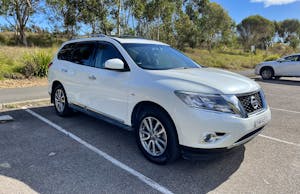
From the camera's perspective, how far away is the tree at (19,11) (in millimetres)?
21844

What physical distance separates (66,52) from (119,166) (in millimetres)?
3307

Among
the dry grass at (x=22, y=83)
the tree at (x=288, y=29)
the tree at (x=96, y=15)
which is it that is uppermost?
the tree at (x=288, y=29)

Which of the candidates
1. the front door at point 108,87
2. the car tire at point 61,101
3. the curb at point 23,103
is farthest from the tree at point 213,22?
the front door at point 108,87

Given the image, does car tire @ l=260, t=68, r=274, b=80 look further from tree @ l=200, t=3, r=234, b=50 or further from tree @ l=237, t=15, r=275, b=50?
tree @ l=237, t=15, r=275, b=50

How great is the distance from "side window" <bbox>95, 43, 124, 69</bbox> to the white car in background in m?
12.9

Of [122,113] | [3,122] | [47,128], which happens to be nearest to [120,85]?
[122,113]

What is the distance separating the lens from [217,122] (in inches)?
124

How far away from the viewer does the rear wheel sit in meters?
5.78

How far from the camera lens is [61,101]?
591 centimetres

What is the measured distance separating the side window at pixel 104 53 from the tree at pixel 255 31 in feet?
171

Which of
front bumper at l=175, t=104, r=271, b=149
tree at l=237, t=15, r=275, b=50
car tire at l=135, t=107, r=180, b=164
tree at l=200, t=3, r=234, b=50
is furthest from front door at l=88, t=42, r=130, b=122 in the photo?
tree at l=237, t=15, r=275, b=50

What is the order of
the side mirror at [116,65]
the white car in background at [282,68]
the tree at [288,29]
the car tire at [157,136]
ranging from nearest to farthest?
the car tire at [157,136] → the side mirror at [116,65] → the white car in background at [282,68] → the tree at [288,29]

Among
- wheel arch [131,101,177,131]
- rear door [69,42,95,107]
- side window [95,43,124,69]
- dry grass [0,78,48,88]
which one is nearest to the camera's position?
wheel arch [131,101,177,131]

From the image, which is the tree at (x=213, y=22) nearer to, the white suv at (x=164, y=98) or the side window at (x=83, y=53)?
the side window at (x=83, y=53)
